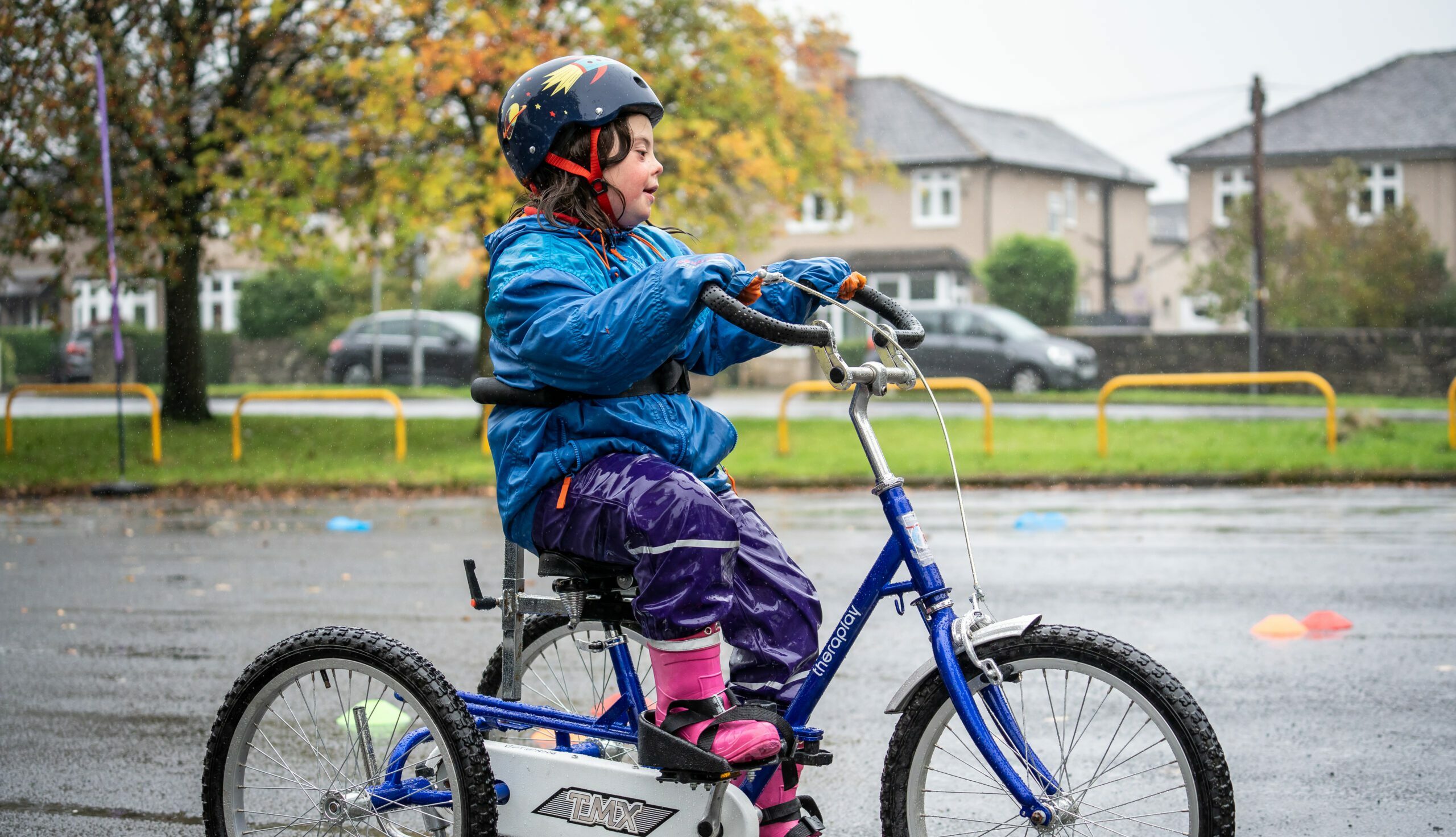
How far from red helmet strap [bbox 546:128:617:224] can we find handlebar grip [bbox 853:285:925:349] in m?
0.61

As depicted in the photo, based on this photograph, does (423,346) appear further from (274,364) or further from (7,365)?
(7,365)

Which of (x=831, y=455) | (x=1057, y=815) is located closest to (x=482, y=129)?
(x=831, y=455)

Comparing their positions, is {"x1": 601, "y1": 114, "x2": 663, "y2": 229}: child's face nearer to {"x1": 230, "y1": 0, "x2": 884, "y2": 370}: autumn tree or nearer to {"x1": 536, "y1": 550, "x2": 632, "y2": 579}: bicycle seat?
{"x1": 536, "y1": 550, "x2": 632, "y2": 579}: bicycle seat

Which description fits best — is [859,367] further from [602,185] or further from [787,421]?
[787,421]

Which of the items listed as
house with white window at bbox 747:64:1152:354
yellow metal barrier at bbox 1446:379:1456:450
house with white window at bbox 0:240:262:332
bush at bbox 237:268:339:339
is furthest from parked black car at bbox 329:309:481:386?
yellow metal barrier at bbox 1446:379:1456:450

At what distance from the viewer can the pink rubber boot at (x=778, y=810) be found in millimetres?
3037

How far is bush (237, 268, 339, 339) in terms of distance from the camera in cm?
4144

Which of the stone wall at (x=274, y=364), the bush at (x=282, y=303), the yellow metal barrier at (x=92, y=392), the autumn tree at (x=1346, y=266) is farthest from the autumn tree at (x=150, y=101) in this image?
the autumn tree at (x=1346, y=266)

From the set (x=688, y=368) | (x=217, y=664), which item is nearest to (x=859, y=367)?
(x=688, y=368)

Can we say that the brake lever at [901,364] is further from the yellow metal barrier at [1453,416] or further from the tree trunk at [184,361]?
the tree trunk at [184,361]

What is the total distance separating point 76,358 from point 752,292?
1628 inches

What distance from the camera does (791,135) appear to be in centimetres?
2042

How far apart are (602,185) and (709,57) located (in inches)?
611

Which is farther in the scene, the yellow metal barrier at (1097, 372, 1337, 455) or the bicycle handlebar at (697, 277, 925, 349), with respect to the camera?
the yellow metal barrier at (1097, 372, 1337, 455)
